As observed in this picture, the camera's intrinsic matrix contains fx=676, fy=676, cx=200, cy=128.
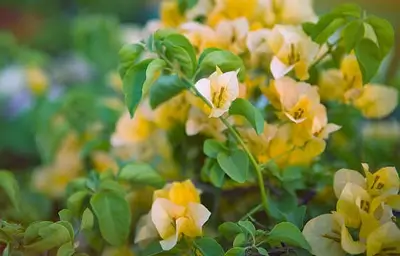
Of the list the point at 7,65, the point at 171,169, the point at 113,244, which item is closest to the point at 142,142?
the point at 171,169

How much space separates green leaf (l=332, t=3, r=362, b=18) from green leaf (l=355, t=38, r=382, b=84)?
0.02 meters

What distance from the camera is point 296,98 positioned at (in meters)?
0.42

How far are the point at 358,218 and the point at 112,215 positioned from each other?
0.15 m

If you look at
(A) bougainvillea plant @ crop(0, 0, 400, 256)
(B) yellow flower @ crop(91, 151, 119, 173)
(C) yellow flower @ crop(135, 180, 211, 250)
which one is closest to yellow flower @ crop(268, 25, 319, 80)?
(A) bougainvillea plant @ crop(0, 0, 400, 256)

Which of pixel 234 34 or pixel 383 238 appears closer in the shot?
pixel 383 238

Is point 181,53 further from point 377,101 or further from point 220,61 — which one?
point 377,101

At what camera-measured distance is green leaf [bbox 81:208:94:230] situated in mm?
400

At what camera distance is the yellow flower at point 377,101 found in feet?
1.59

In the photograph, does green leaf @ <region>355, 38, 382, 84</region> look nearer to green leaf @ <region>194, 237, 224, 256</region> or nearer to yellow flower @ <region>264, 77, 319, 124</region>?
yellow flower @ <region>264, 77, 319, 124</region>

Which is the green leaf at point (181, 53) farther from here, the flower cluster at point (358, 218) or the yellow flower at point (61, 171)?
the yellow flower at point (61, 171)

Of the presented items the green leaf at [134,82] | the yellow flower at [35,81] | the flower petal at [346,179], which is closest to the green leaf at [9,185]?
the green leaf at [134,82]

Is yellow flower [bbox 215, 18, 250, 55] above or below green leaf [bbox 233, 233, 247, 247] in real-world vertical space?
above

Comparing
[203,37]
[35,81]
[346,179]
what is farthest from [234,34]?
[35,81]

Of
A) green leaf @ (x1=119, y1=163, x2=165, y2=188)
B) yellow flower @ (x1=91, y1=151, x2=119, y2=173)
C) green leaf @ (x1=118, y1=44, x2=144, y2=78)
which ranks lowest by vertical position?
yellow flower @ (x1=91, y1=151, x2=119, y2=173)
